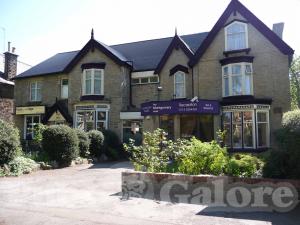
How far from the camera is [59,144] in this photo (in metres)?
17.6

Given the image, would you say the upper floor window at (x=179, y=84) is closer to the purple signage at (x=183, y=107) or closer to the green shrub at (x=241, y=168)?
the purple signage at (x=183, y=107)

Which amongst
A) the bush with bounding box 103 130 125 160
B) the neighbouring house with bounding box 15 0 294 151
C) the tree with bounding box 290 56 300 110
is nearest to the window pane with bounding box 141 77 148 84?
the neighbouring house with bounding box 15 0 294 151

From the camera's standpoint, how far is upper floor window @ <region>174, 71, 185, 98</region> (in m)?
24.5

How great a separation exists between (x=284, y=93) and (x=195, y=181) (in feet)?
45.0

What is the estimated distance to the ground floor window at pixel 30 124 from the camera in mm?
30584

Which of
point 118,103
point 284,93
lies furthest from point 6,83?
point 284,93

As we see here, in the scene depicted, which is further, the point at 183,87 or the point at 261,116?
the point at 183,87

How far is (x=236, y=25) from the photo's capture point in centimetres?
2266

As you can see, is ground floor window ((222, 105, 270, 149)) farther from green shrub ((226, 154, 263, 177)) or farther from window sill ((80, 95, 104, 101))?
green shrub ((226, 154, 263, 177))

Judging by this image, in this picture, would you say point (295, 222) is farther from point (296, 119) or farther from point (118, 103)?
point (118, 103)

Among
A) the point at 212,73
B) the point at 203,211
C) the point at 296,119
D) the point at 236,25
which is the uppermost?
the point at 236,25

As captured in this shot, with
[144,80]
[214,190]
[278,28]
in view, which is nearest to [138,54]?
[144,80]

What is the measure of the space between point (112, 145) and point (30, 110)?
10621 millimetres

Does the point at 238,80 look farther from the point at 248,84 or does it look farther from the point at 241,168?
the point at 241,168
